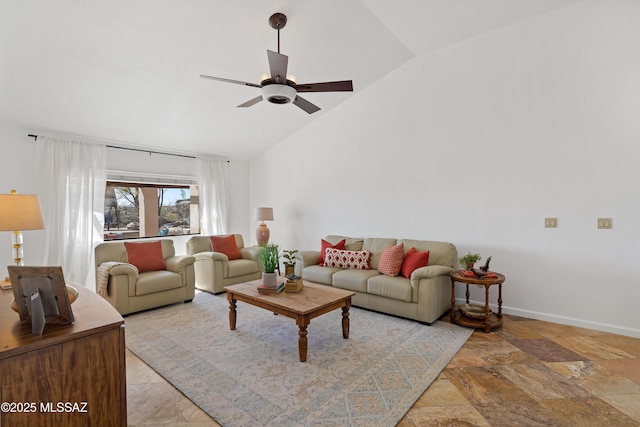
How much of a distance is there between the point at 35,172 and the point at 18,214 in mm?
2541

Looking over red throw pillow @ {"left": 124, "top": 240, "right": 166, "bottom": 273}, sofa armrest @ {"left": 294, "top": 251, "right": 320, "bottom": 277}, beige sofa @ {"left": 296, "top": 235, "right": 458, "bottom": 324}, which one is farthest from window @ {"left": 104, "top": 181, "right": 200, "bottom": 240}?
beige sofa @ {"left": 296, "top": 235, "right": 458, "bottom": 324}

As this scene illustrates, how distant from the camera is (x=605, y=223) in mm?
3100

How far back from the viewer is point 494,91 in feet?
12.1

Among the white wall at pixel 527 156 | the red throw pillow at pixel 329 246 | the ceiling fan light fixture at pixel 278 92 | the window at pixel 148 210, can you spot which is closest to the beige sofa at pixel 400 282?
the red throw pillow at pixel 329 246

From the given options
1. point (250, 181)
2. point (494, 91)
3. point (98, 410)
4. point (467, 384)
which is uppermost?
point (494, 91)

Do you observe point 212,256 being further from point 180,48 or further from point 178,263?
point 180,48

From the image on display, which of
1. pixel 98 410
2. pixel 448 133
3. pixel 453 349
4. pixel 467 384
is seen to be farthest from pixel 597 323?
pixel 98 410

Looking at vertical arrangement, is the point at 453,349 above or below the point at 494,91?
below

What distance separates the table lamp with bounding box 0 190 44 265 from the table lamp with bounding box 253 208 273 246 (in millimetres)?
3535

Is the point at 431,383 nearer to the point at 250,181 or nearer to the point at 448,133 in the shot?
the point at 448,133

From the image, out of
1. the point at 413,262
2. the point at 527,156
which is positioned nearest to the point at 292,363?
the point at 413,262

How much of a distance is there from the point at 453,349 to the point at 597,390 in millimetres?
972

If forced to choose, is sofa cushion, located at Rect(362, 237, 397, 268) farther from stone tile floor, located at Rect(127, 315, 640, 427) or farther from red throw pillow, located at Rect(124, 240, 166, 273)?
red throw pillow, located at Rect(124, 240, 166, 273)

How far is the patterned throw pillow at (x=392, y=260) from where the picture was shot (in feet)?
12.4
